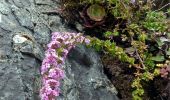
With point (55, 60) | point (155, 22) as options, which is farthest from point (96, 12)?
point (55, 60)

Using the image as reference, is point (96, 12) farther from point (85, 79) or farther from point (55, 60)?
point (55, 60)

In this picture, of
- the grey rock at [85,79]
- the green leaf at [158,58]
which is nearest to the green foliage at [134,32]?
the green leaf at [158,58]

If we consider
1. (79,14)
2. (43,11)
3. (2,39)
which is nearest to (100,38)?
(79,14)

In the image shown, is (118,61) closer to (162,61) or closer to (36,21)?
(162,61)

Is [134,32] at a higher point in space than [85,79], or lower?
higher

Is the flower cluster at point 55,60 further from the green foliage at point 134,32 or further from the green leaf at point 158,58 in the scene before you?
the green leaf at point 158,58

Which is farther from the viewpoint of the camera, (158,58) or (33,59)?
(158,58)
